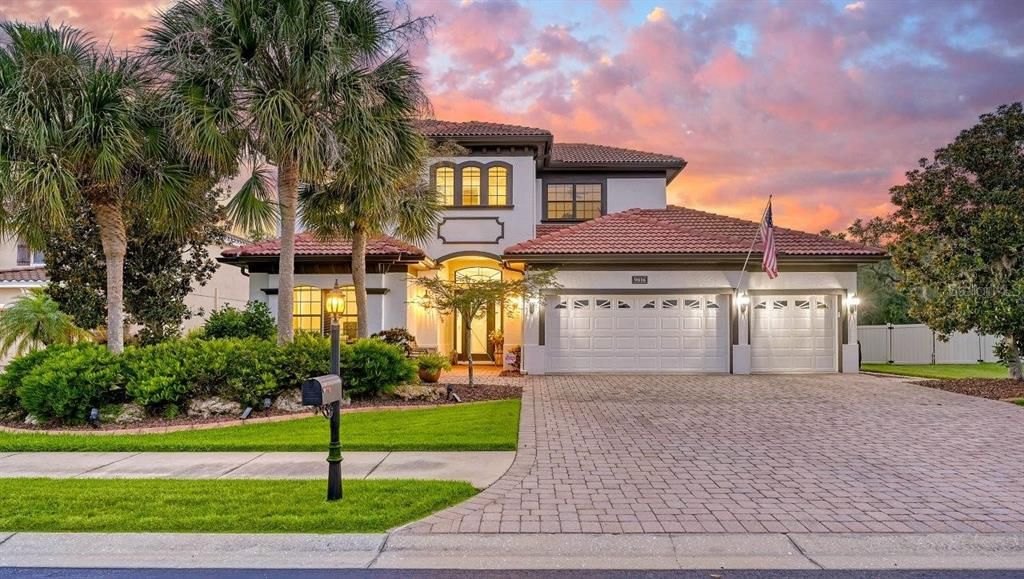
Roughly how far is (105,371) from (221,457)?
408 centimetres

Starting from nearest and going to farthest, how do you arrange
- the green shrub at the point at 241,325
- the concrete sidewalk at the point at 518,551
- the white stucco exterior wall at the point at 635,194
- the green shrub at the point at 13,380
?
the concrete sidewalk at the point at 518,551
the green shrub at the point at 13,380
the green shrub at the point at 241,325
the white stucco exterior wall at the point at 635,194

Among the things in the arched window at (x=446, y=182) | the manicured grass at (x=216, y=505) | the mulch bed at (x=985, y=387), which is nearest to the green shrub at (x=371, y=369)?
the manicured grass at (x=216, y=505)

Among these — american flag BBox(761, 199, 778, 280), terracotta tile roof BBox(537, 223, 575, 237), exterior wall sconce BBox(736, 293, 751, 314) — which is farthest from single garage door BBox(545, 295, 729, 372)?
terracotta tile roof BBox(537, 223, 575, 237)

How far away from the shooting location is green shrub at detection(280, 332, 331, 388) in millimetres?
10789

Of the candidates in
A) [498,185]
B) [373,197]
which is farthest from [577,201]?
[373,197]

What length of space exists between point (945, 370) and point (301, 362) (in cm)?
2027

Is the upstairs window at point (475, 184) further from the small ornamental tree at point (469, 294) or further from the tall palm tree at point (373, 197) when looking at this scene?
the small ornamental tree at point (469, 294)

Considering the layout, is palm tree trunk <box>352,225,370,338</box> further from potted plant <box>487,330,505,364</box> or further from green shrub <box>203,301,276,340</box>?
potted plant <box>487,330,505,364</box>

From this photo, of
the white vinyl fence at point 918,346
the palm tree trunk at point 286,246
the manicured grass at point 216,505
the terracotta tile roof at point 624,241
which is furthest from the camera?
the white vinyl fence at point 918,346

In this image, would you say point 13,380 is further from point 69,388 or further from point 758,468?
point 758,468

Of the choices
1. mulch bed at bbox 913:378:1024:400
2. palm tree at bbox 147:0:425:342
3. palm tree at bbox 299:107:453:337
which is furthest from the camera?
mulch bed at bbox 913:378:1024:400

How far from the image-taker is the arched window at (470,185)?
1948 cm

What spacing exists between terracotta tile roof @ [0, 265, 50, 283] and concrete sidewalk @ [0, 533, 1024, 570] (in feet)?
62.3

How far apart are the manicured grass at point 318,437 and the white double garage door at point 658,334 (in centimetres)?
757
